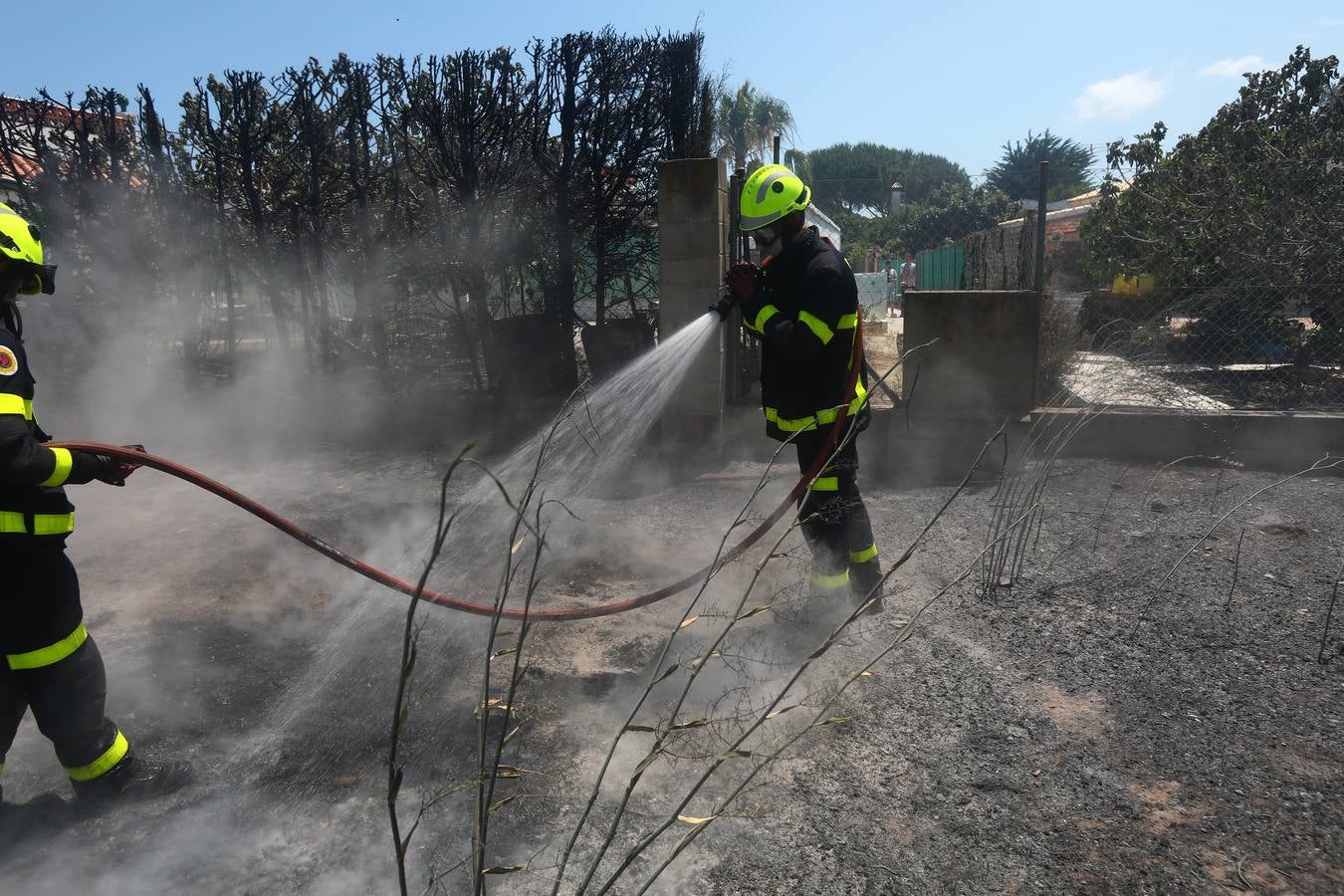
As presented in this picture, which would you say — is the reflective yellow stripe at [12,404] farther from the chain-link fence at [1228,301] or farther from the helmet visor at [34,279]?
the chain-link fence at [1228,301]

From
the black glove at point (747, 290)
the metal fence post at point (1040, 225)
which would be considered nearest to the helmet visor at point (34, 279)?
the black glove at point (747, 290)

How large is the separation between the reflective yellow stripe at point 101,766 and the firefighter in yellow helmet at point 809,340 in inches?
105

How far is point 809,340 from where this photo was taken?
11.6 ft

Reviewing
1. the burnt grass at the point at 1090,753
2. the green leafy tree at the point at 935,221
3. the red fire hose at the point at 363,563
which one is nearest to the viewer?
the burnt grass at the point at 1090,753

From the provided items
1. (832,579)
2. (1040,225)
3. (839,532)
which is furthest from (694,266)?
(832,579)

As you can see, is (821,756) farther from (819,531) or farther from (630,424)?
(630,424)

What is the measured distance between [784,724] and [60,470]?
8.13 ft

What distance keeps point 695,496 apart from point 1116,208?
26.2ft

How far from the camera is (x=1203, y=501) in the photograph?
555 centimetres

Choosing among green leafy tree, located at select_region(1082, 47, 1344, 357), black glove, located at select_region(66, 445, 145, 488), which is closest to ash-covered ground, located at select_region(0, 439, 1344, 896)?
black glove, located at select_region(66, 445, 145, 488)

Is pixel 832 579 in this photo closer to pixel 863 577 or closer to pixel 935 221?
pixel 863 577

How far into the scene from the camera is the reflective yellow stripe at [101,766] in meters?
2.68

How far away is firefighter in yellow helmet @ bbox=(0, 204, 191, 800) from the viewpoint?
246 cm

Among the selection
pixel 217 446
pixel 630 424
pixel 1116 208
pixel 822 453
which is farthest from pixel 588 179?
pixel 1116 208
